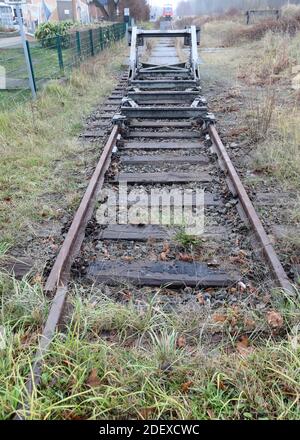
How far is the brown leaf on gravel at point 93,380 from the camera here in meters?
2.14

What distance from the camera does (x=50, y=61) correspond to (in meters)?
13.1

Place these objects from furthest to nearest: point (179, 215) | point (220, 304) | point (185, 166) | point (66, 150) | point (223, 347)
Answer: point (66, 150)
point (185, 166)
point (179, 215)
point (220, 304)
point (223, 347)

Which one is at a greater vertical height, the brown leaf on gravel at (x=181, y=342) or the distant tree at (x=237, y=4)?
the distant tree at (x=237, y=4)

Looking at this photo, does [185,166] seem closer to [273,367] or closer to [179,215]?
[179,215]

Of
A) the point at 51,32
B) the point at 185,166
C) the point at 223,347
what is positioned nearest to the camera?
the point at 223,347

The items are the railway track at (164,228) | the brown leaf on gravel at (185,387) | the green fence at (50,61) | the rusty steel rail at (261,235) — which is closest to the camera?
the brown leaf on gravel at (185,387)

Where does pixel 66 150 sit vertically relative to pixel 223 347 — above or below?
above

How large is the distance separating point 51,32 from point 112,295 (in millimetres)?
20313

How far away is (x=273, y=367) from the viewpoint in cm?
217

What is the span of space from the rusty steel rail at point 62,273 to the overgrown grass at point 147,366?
2.0 inches

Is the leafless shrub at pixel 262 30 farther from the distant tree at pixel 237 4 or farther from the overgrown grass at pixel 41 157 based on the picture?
the overgrown grass at pixel 41 157

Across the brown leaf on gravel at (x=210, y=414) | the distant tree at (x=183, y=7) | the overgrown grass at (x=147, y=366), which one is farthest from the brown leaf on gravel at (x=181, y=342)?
the distant tree at (x=183, y=7)
